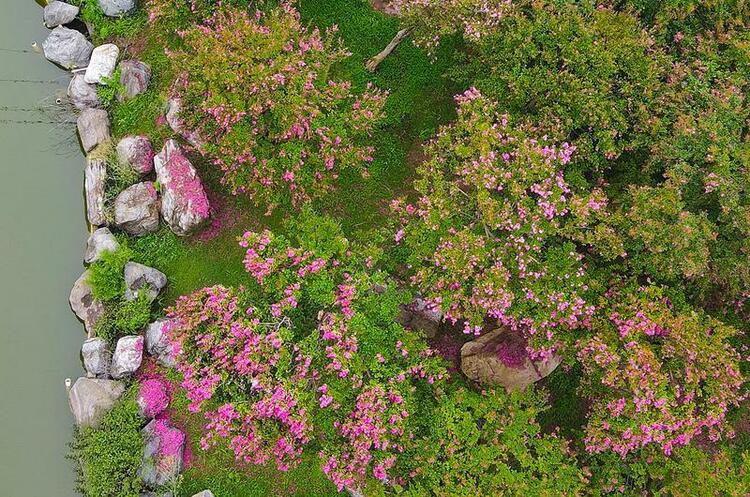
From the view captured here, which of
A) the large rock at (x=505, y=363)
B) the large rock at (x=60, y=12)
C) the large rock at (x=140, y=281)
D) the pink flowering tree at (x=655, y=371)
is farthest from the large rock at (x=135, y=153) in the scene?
the pink flowering tree at (x=655, y=371)

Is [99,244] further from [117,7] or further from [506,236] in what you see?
[506,236]

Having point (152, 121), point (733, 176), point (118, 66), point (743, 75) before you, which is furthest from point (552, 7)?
point (118, 66)

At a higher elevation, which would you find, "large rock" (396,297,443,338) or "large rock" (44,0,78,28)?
"large rock" (44,0,78,28)

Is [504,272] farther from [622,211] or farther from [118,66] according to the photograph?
[118,66]

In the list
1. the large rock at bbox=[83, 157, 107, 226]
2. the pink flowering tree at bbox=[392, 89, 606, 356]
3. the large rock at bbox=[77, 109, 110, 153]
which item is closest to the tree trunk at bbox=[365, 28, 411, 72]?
the pink flowering tree at bbox=[392, 89, 606, 356]

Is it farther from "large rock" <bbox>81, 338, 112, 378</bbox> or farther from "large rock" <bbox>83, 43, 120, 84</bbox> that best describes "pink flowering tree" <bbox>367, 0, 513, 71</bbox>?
"large rock" <bbox>81, 338, 112, 378</bbox>

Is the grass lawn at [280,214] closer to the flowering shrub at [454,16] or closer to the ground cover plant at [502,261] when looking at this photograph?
the ground cover plant at [502,261]
